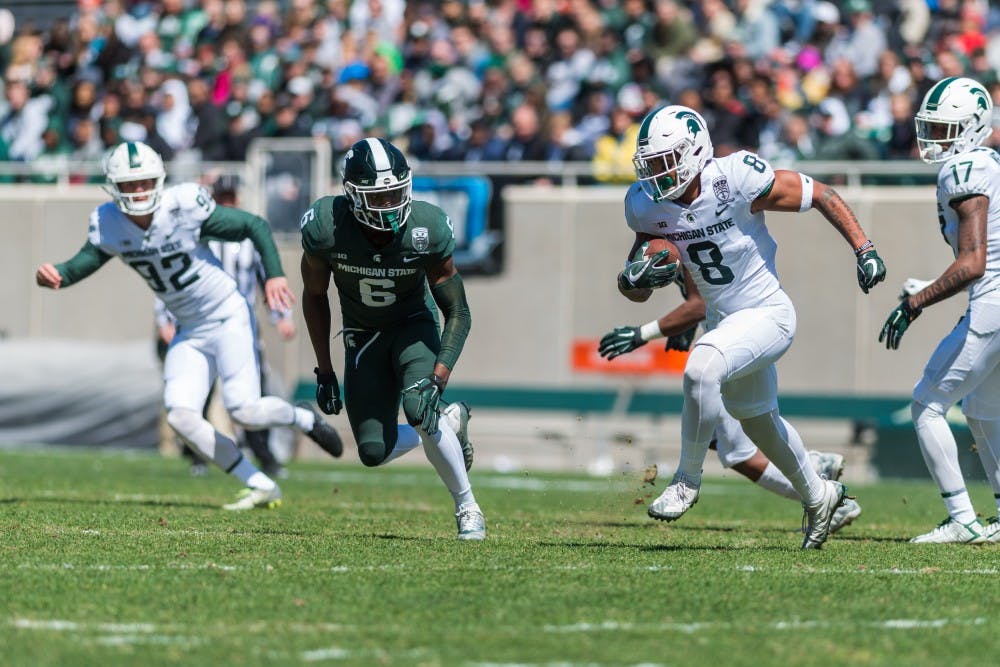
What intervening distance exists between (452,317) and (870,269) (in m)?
1.81

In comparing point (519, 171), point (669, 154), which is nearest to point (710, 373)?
point (669, 154)

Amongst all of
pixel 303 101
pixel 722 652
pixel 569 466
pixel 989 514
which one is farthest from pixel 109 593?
pixel 303 101

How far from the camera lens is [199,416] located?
9172 mm

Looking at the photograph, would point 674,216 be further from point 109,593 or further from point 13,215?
point 13,215

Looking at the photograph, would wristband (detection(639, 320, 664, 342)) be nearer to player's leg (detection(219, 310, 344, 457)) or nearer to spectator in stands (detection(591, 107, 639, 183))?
player's leg (detection(219, 310, 344, 457))

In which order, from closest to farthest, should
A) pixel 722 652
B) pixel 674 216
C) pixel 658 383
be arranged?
pixel 722 652, pixel 674 216, pixel 658 383

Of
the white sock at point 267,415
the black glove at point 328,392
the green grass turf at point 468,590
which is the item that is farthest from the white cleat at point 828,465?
the white sock at point 267,415

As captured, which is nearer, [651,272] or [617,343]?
[651,272]

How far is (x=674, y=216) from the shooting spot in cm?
708

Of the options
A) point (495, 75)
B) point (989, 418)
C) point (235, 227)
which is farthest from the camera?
point (495, 75)

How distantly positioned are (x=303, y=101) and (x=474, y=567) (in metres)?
12.2

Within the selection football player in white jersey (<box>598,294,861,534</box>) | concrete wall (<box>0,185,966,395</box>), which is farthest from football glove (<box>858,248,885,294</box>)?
concrete wall (<box>0,185,966,395</box>)

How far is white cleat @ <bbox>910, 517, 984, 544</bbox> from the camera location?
7652 mm

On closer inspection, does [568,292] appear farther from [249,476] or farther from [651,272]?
[651,272]
